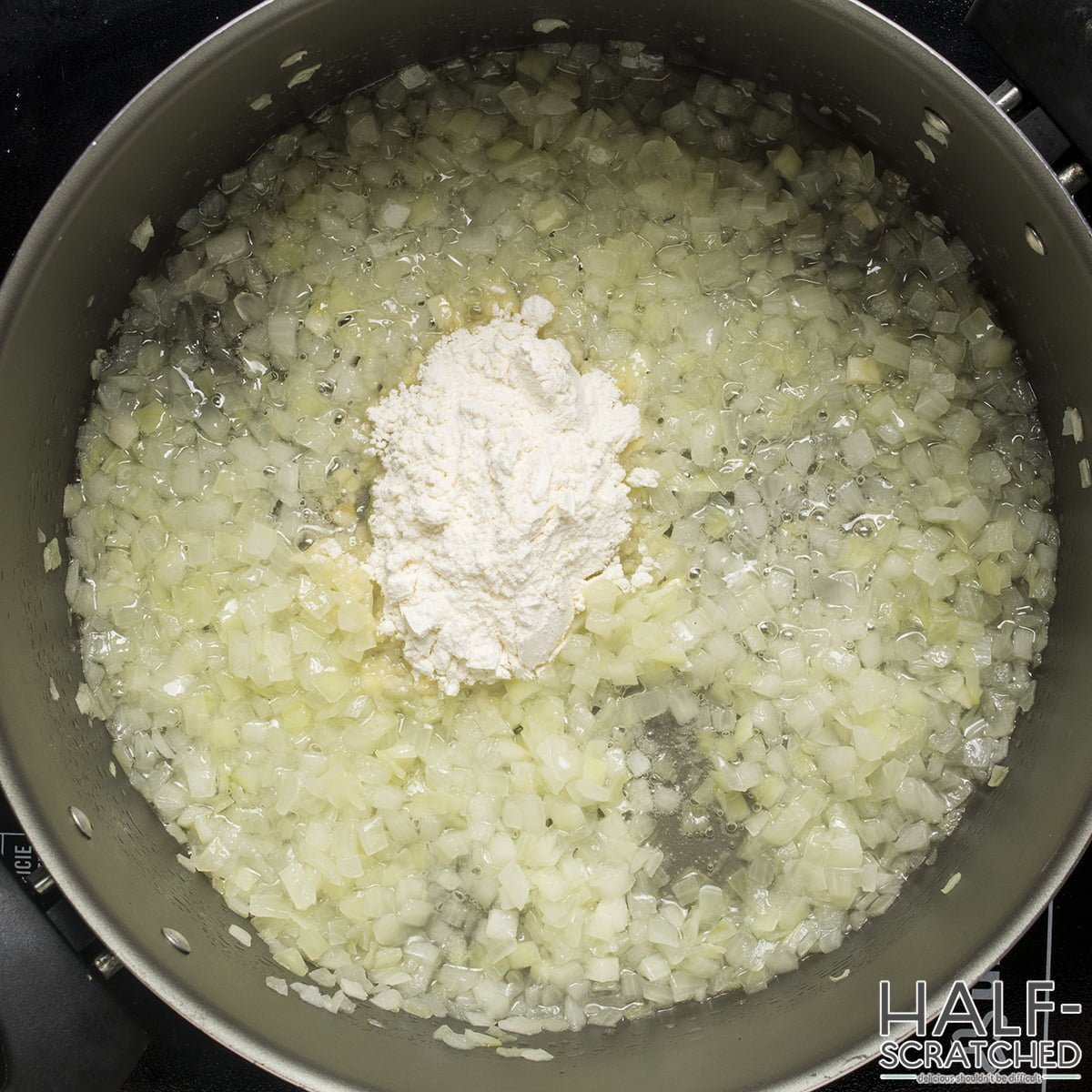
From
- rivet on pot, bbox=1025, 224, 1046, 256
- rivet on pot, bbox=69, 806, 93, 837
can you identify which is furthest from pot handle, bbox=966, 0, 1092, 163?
rivet on pot, bbox=69, 806, 93, 837

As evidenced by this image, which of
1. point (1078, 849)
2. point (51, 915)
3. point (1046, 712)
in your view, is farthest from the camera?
point (1046, 712)

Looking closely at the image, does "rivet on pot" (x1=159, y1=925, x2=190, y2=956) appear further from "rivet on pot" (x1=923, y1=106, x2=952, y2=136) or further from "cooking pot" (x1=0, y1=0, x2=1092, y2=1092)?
"rivet on pot" (x1=923, y1=106, x2=952, y2=136)

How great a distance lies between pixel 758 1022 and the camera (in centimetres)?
155

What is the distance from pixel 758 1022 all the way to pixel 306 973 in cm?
71

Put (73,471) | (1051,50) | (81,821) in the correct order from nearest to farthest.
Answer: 1. (1051,50)
2. (81,821)
3. (73,471)

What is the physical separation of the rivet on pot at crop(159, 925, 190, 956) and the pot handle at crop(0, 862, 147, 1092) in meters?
0.11

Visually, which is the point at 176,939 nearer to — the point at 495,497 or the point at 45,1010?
the point at 45,1010

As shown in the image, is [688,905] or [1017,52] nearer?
[1017,52]

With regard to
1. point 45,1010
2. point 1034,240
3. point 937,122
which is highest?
point 937,122

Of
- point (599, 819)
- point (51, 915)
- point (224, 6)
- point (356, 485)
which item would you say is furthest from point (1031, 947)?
point (224, 6)

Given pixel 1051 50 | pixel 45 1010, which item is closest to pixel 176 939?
pixel 45 1010

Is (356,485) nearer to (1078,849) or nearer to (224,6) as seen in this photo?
(224,6)

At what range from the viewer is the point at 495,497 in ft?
4.78

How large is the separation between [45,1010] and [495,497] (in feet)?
3.15
